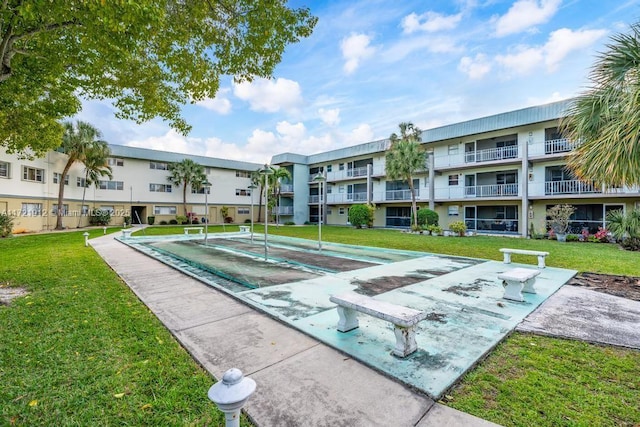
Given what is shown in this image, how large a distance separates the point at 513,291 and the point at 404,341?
131 inches

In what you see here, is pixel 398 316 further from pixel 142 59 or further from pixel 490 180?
pixel 490 180

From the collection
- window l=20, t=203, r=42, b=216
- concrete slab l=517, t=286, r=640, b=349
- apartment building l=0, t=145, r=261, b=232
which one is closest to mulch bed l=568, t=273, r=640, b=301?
concrete slab l=517, t=286, r=640, b=349

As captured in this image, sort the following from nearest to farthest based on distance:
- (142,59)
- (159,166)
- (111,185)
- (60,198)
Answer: (142,59) < (60,198) < (111,185) < (159,166)

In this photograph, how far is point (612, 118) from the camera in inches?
231

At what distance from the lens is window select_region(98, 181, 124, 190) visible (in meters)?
30.4

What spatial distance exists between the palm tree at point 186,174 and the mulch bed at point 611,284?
34.4 metres

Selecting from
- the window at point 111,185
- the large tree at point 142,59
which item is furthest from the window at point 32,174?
the large tree at point 142,59

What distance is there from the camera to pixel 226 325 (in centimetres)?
436

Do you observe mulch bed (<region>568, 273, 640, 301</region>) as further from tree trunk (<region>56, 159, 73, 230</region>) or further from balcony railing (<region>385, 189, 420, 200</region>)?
tree trunk (<region>56, 159, 73, 230</region>)

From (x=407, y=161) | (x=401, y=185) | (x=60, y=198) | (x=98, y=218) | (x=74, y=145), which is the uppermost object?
(x=74, y=145)

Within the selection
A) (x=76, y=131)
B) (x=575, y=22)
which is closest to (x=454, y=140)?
(x=575, y=22)

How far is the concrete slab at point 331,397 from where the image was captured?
7.80 feet

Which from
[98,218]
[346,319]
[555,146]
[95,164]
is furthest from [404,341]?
[98,218]

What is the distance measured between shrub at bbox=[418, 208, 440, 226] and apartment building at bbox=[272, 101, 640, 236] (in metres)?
1.34
